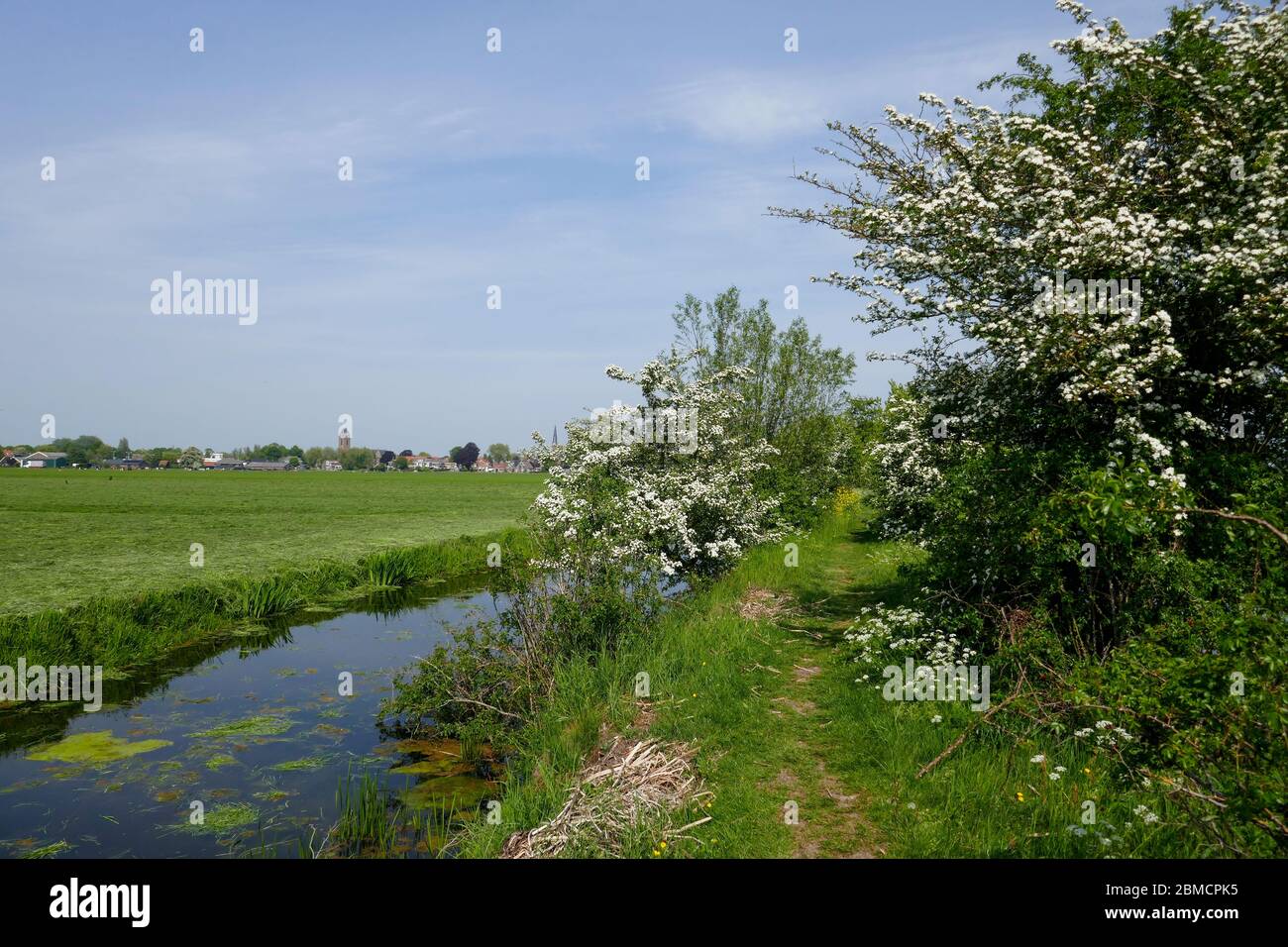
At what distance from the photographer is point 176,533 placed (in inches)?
1166

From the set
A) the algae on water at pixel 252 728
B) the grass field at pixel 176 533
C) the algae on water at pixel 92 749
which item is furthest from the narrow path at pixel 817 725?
the grass field at pixel 176 533

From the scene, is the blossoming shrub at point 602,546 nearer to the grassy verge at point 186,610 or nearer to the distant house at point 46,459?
the grassy verge at point 186,610

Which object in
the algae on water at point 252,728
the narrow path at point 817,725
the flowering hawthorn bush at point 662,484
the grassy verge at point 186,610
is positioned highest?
the flowering hawthorn bush at point 662,484

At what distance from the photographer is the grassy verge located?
44.1 ft

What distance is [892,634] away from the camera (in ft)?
34.0

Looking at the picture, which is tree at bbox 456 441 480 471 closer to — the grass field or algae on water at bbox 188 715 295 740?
the grass field

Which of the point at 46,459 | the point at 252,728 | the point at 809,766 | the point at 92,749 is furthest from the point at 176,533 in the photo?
the point at 46,459

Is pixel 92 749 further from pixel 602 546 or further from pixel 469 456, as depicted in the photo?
pixel 469 456

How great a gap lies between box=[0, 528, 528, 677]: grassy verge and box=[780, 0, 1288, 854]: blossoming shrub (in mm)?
10330

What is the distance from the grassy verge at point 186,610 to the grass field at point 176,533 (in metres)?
1.13

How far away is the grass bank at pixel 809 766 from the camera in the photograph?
18.4 ft

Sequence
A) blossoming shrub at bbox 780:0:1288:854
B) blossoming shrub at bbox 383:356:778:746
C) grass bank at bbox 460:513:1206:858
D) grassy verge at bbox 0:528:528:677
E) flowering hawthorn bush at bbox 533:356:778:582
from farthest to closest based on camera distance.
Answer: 1. flowering hawthorn bush at bbox 533:356:778:582
2. grassy verge at bbox 0:528:528:677
3. blossoming shrub at bbox 383:356:778:746
4. blossoming shrub at bbox 780:0:1288:854
5. grass bank at bbox 460:513:1206:858

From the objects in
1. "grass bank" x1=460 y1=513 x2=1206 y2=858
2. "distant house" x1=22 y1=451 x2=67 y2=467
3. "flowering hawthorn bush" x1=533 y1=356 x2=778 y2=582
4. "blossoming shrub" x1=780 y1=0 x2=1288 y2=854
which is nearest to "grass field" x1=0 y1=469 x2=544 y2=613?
"flowering hawthorn bush" x1=533 y1=356 x2=778 y2=582
